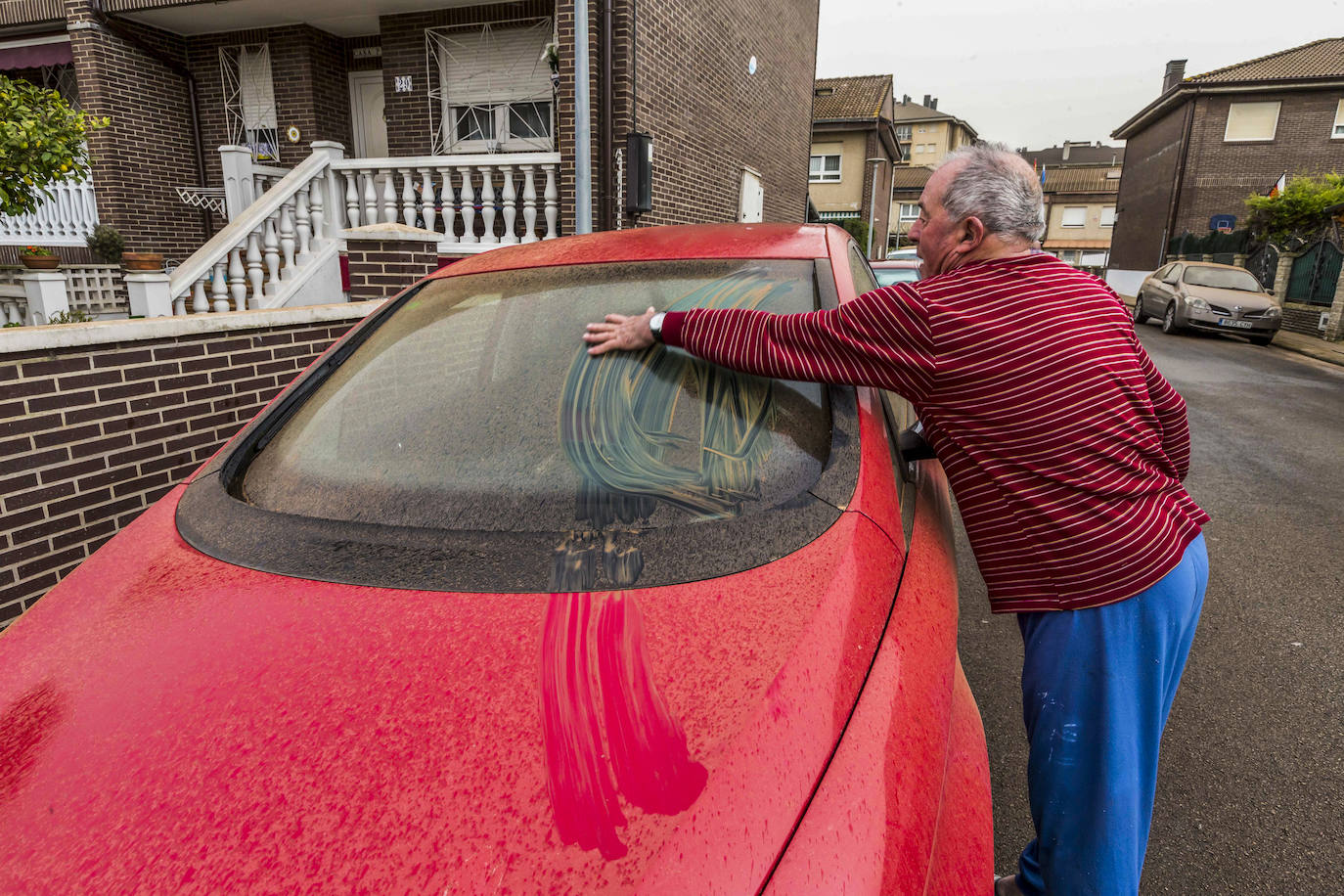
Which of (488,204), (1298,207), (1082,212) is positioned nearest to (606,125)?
(488,204)

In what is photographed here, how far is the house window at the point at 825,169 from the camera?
34.5m

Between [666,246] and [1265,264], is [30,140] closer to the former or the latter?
[666,246]

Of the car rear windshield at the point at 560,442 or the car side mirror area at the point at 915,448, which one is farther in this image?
the car side mirror area at the point at 915,448

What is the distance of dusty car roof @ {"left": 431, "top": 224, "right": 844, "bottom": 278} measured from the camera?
2.20 m

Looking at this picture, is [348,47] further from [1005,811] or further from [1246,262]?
[1246,262]

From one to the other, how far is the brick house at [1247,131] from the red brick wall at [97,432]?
3478 centimetres

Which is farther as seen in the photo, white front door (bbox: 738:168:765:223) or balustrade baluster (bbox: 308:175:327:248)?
white front door (bbox: 738:168:765:223)

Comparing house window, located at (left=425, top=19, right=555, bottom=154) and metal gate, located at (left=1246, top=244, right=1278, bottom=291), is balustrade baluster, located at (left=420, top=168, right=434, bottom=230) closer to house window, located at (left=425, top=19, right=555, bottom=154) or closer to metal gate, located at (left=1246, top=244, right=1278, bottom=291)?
house window, located at (left=425, top=19, right=555, bottom=154)

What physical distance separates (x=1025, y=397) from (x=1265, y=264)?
2372 centimetres

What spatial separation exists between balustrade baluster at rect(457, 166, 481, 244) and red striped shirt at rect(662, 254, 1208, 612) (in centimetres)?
788

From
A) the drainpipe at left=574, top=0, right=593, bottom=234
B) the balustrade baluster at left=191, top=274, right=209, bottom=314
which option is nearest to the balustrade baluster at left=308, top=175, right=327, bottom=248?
the balustrade baluster at left=191, top=274, right=209, bottom=314

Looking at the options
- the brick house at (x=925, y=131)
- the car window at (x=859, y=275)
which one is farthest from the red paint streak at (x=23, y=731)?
the brick house at (x=925, y=131)

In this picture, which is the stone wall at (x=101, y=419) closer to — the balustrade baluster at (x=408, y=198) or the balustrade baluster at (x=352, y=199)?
the balustrade baluster at (x=408, y=198)

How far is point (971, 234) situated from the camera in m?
1.79
